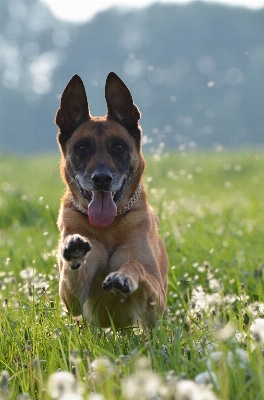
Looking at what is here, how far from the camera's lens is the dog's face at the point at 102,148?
171 inches

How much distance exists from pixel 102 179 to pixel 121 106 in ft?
2.89

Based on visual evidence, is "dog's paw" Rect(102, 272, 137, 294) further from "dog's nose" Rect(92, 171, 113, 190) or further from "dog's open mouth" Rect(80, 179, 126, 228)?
"dog's nose" Rect(92, 171, 113, 190)

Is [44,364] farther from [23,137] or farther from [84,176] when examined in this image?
[23,137]

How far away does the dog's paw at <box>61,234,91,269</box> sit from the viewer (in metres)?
3.44

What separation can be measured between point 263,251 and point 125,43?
356ft

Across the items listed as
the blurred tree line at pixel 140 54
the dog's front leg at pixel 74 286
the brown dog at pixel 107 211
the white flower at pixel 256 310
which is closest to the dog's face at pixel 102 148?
the brown dog at pixel 107 211

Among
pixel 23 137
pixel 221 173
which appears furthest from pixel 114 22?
pixel 221 173

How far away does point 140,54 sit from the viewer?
270ft

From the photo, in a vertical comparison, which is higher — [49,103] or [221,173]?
[49,103]

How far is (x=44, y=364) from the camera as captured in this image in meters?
3.54

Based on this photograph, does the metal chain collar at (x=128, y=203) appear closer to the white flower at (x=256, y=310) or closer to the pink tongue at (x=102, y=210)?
the pink tongue at (x=102, y=210)

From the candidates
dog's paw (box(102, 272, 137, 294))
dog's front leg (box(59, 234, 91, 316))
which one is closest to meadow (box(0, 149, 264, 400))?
dog's front leg (box(59, 234, 91, 316))

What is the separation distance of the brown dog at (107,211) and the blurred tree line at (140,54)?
76015 millimetres

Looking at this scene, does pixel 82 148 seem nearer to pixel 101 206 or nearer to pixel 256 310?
pixel 101 206
